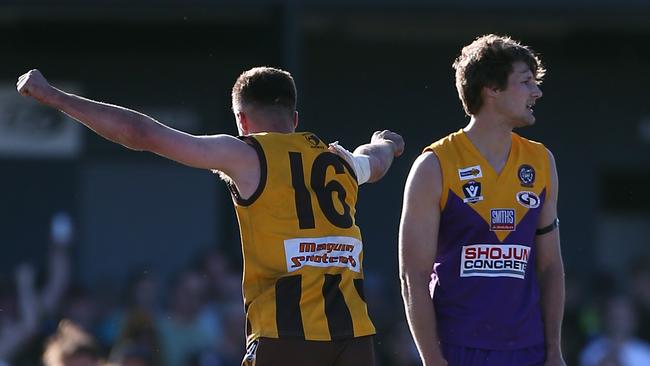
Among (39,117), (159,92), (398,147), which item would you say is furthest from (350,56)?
(398,147)

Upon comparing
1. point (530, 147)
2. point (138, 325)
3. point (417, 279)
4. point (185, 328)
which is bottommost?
point (185, 328)

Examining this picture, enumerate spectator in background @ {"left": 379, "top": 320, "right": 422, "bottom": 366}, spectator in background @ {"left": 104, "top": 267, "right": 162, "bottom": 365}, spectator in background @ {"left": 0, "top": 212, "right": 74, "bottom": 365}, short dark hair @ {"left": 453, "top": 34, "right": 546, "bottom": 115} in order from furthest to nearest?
spectator in background @ {"left": 379, "top": 320, "right": 422, "bottom": 366}
spectator in background @ {"left": 0, "top": 212, "right": 74, "bottom": 365}
spectator in background @ {"left": 104, "top": 267, "right": 162, "bottom": 365}
short dark hair @ {"left": 453, "top": 34, "right": 546, "bottom": 115}

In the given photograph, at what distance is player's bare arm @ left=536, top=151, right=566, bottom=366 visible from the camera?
17.4ft

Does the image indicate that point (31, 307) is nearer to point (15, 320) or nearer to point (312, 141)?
point (15, 320)

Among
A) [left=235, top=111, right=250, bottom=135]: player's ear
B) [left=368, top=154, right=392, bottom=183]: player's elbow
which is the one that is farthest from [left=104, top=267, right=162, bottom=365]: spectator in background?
[left=235, top=111, right=250, bottom=135]: player's ear

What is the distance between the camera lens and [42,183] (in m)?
13.8

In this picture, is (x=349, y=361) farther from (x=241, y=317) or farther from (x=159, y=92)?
(x=159, y=92)

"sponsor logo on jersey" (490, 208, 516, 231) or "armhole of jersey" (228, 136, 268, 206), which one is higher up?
"armhole of jersey" (228, 136, 268, 206)

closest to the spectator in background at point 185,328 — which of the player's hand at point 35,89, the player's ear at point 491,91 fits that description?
the player's ear at point 491,91

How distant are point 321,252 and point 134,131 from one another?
88cm

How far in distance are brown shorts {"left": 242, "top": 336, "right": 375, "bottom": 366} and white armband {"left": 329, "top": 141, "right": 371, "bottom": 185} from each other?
2.41ft

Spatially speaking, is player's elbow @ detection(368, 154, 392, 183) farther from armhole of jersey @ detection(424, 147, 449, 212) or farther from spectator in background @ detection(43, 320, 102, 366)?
spectator in background @ detection(43, 320, 102, 366)

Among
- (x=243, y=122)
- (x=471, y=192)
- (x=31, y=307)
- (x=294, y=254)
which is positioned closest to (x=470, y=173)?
(x=471, y=192)

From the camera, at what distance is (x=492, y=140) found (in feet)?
17.5
